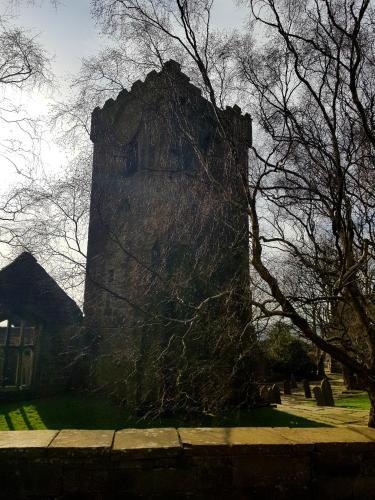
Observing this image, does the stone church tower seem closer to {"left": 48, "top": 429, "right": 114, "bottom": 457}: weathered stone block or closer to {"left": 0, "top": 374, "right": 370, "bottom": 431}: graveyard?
{"left": 0, "top": 374, "right": 370, "bottom": 431}: graveyard

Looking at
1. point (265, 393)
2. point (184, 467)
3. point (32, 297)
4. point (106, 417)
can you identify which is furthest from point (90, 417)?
point (184, 467)

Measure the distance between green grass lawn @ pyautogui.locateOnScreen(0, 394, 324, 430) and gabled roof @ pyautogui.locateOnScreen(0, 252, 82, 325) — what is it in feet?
11.0

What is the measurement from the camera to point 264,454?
3145mm

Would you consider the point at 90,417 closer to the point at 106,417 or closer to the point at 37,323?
the point at 106,417

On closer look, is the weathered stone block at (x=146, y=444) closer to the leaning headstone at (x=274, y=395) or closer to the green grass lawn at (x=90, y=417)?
the green grass lawn at (x=90, y=417)

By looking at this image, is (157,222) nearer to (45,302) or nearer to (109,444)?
(45,302)

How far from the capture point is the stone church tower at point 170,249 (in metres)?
7.48

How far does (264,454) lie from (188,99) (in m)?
7.08

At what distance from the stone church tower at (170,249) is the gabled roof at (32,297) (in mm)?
1469

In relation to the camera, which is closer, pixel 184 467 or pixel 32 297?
pixel 184 467

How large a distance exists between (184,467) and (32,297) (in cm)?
1564

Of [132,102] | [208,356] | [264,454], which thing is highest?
[132,102]

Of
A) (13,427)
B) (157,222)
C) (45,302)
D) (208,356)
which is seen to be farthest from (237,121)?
(45,302)

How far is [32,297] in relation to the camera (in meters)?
17.3
